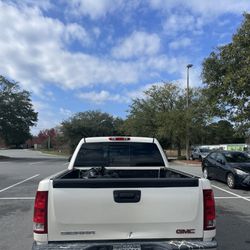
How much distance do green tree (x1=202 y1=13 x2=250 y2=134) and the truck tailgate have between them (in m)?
14.9

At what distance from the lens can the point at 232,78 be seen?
19.3m

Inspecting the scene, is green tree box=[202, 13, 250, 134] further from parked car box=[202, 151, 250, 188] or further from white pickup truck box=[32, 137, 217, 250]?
white pickup truck box=[32, 137, 217, 250]

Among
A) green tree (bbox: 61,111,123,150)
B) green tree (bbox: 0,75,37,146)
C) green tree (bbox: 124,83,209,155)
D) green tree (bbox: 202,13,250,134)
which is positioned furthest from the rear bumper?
green tree (bbox: 61,111,123,150)

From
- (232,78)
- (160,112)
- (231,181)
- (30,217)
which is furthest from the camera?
(160,112)

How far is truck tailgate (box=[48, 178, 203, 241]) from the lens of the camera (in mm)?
4305

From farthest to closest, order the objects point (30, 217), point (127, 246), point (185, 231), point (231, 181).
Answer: point (231, 181)
point (30, 217)
point (185, 231)
point (127, 246)

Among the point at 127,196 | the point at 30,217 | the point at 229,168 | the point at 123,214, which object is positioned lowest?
the point at 30,217

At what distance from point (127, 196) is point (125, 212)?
0.17m

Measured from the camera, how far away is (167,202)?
4.40m

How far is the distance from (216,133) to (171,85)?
8419 mm

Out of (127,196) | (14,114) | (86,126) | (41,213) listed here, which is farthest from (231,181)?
(86,126)

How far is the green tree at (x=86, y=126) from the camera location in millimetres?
64625

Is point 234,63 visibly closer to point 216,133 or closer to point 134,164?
A: point 134,164

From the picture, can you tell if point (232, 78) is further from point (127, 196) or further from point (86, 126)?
point (86, 126)
